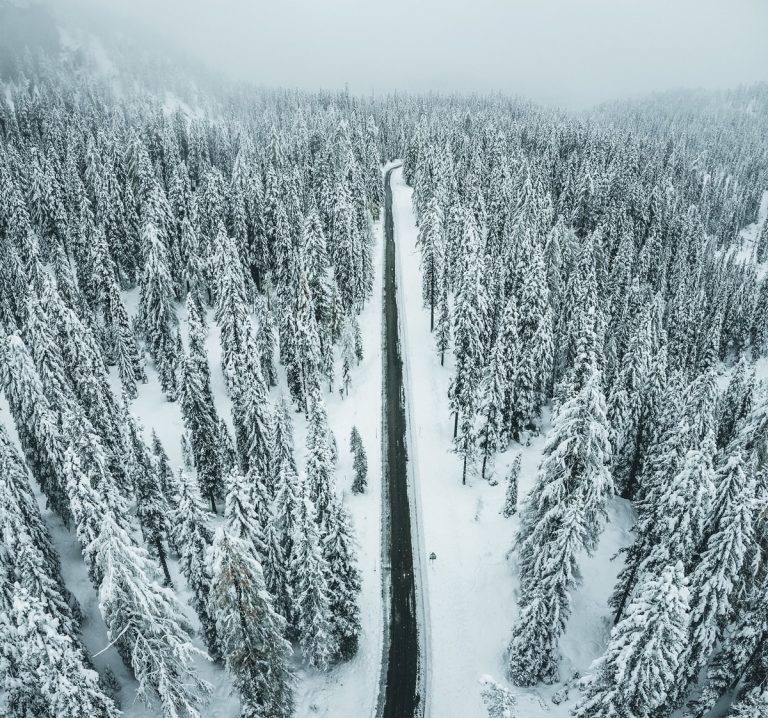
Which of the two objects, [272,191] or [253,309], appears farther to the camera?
[272,191]

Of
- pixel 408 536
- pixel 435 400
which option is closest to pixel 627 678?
pixel 408 536

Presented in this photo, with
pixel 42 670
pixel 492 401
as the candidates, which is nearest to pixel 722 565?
pixel 492 401

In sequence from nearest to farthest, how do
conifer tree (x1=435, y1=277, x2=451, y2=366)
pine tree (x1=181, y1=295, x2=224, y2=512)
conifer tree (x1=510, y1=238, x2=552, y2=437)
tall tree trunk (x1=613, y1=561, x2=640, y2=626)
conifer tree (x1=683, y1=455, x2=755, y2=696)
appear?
1. conifer tree (x1=683, y1=455, x2=755, y2=696)
2. tall tree trunk (x1=613, y1=561, x2=640, y2=626)
3. pine tree (x1=181, y1=295, x2=224, y2=512)
4. conifer tree (x1=510, y1=238, x2=552, y2=437)
5. conifer tree (x1=435, y1=277, x2=451, y2=366)

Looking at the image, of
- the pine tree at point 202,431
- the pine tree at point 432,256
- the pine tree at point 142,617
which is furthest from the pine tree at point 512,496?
the pine tree at point 432,256

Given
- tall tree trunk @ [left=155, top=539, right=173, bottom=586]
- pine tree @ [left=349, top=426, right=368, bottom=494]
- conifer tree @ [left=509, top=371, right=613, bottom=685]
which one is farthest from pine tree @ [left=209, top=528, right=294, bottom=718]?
pine tree @ [left=349, top=426, right=368, bottom=494]

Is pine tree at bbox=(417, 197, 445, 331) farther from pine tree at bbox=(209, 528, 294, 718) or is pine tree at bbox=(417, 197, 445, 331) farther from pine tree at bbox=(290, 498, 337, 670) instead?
pine tree at bbox=(209, 528, 294, 718)

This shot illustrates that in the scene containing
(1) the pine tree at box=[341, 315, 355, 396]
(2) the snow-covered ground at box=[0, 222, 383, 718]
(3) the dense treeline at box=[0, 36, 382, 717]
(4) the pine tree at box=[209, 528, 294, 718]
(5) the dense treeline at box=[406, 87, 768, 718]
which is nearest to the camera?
(4) the pine tree at box=[209, 528, 294, 718]

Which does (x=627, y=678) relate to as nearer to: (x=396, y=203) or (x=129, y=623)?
(x=129, y=623)
